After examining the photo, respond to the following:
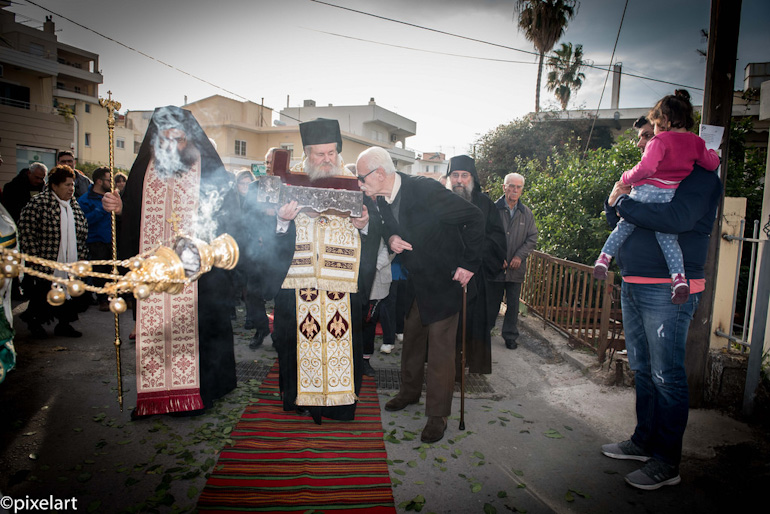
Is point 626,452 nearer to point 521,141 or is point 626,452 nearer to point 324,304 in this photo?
point 324,304

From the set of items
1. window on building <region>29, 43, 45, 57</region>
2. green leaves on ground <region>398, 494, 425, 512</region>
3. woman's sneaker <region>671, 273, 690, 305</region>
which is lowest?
green leaves on ground <region>398, 494, 425, 512</region>

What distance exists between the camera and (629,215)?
119 inches

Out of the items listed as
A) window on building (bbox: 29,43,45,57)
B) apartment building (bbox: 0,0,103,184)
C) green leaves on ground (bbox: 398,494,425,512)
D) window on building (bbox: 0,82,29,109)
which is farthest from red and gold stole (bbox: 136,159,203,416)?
window on building (bbox: 29,43,45,57)

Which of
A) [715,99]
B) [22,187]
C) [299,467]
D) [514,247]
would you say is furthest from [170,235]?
[22,187]

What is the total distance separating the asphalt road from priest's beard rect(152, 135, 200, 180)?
Result: 2.18 metres

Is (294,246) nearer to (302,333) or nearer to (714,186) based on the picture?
(302,333)

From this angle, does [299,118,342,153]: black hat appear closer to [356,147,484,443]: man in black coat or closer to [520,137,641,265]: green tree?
[356,147,484,443]: man in black coat

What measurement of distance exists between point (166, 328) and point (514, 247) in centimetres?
466

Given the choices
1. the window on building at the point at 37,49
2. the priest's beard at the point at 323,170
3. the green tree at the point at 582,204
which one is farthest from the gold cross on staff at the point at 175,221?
the window on building at the point at 37,49

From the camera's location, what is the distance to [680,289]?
9.43ft

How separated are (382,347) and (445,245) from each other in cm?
277

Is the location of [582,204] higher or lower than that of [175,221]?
higher

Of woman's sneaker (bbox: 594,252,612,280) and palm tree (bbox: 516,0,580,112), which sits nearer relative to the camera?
woman's sneaker (bbox: 594,252,612,280)

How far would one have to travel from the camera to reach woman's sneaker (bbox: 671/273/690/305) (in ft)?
9.41
